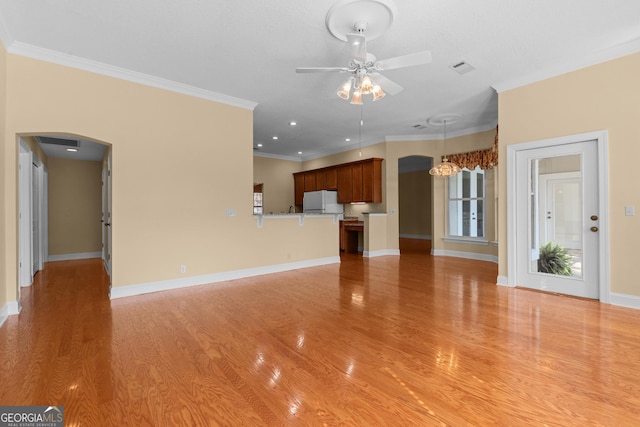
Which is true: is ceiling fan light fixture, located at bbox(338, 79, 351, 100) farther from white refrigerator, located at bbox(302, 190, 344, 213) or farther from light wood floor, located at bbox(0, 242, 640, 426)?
white refrigerator, located at bbox(302, 190, 344, 213)

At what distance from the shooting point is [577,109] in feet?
12.4

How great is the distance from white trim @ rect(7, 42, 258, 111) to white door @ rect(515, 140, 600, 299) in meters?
4.43

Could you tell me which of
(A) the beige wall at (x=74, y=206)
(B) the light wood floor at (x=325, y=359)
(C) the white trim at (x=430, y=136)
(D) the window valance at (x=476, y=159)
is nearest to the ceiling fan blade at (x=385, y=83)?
(B) the light wood floor at (x=325, y=359)

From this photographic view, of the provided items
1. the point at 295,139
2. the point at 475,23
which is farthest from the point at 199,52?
the point at 295,139

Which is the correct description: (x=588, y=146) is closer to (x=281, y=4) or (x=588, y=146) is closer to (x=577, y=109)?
(x=577, y=109)

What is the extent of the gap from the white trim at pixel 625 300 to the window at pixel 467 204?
11.8ft

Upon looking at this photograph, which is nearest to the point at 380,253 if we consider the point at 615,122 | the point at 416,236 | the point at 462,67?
the point at 462,67

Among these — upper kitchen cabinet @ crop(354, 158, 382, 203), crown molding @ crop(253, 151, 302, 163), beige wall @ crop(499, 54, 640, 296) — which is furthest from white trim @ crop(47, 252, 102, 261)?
beige wall @ crop(499, 54, 640, 296)

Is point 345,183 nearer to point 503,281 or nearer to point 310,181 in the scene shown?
point 310,181

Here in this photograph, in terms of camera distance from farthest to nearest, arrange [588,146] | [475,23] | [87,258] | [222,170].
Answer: [87,258] → [222,170] → [588,146] → [475,23]

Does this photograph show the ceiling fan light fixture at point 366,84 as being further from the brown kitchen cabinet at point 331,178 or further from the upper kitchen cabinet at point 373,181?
the brown kitchen cabinet at point 331,178

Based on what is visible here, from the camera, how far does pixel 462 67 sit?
12.9 feet

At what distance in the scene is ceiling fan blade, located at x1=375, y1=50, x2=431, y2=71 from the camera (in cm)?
278

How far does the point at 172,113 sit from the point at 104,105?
802mm
